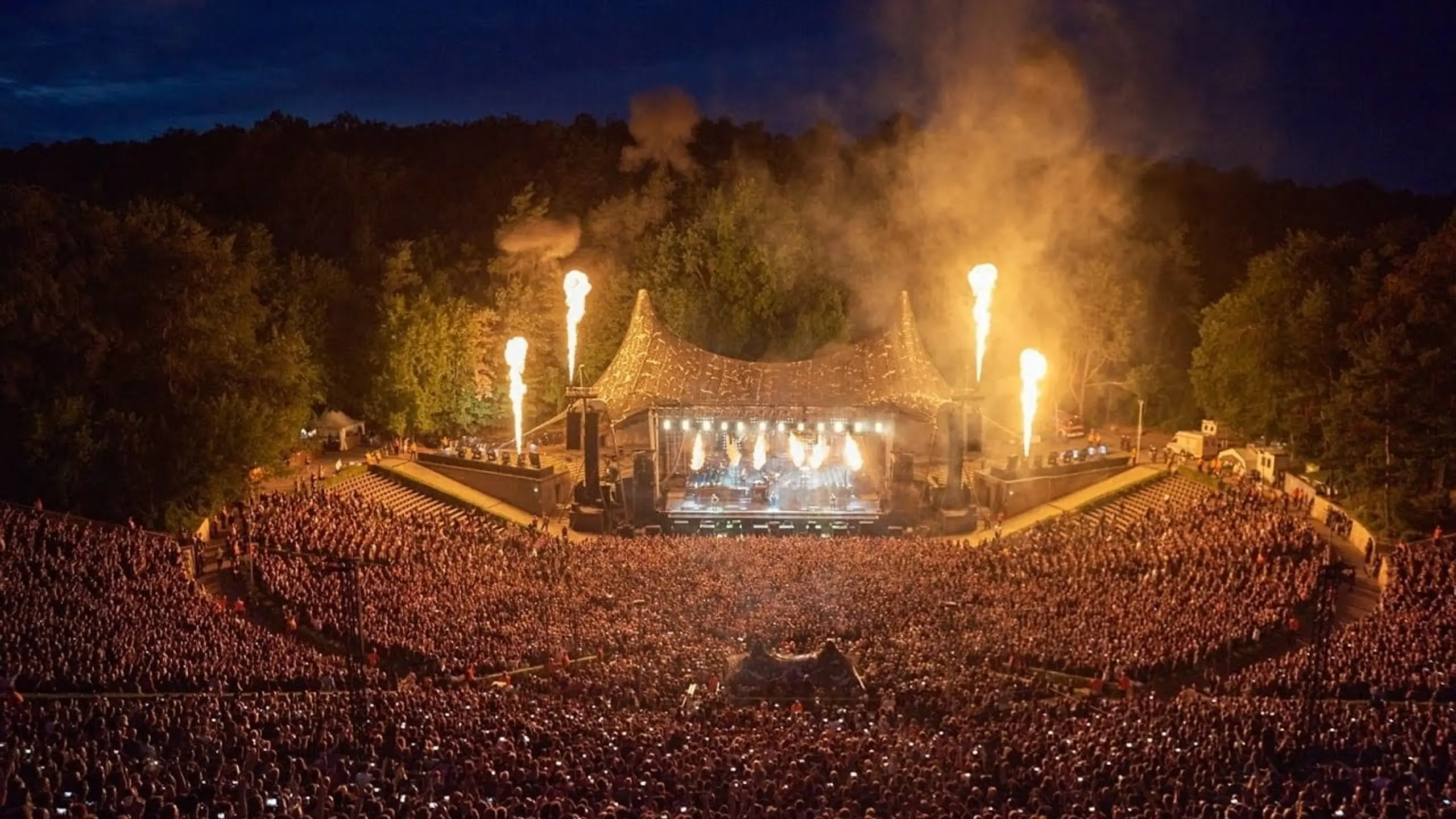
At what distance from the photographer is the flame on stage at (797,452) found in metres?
31.7

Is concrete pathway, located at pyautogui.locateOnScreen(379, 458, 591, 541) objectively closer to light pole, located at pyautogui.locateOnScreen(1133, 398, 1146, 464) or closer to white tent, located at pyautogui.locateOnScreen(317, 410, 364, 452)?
white tent, located at pyautogui.locateOnScreen(317, 410, 364, 452)

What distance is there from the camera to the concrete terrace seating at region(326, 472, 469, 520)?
97.7 feet

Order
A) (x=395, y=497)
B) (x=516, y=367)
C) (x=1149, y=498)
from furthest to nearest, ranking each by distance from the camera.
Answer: (x=516, y=367) < (x=395, y=497) < (x=1149, y=498)

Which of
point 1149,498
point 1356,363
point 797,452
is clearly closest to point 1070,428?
point 1149,498

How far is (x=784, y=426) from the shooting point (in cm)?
3084

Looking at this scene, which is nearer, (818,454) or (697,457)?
(818,454)

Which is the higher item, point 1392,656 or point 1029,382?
point 1029,382

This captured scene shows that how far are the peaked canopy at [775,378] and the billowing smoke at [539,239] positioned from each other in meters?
9.98

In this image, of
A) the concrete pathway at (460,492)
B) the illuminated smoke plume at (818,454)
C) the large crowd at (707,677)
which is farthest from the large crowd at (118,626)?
the illuminated smoke plume at (818,454)

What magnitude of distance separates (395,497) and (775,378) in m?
10.9

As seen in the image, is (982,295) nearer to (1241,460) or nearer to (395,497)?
(1241,460)

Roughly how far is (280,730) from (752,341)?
29.8 m

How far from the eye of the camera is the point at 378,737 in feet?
40.3

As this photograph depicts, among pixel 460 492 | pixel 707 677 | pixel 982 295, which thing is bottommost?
pixel 707 677
